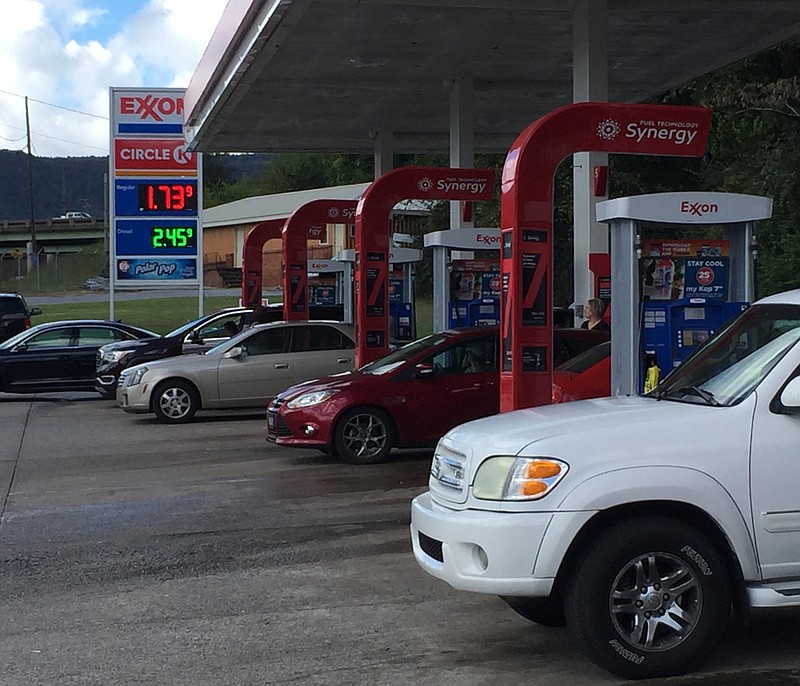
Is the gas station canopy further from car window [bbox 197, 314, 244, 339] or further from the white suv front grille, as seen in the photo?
the white suv front grille

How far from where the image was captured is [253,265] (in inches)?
1118

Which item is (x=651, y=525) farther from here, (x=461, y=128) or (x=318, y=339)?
(x=461, y=128)

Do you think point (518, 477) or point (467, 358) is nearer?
point (518, 477)

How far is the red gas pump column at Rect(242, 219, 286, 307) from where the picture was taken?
92.9 feet

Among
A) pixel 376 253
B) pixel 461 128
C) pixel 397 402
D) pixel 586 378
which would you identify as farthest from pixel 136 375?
pixel 586 378

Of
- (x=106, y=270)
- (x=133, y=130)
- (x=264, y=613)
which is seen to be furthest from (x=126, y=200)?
(x=106, y=270)

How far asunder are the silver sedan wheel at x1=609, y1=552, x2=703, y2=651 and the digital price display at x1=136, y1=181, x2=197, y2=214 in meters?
25.6

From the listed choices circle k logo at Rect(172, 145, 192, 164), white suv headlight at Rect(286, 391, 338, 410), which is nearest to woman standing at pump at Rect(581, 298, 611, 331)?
white suv headlight at Rect(286, 391, 338, 410)

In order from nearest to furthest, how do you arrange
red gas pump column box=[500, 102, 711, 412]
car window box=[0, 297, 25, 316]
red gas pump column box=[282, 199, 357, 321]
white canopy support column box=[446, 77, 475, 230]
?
1. red gas pump column box=[500, 102, 711, 412]
2. white canopy support column box=[446, 77, 475, 230]
3. red gas pump column box=[282, 199, 357, 321]
4. car window box=[0, 297, 25, 316]

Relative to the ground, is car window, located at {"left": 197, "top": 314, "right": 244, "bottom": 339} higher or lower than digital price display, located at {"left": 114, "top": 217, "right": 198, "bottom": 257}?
lower

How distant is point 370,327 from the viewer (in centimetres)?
1769

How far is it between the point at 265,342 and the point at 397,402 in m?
5.27

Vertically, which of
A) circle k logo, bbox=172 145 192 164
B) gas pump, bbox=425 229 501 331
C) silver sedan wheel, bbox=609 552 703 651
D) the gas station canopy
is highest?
the gas station canopy

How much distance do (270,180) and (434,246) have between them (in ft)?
286
